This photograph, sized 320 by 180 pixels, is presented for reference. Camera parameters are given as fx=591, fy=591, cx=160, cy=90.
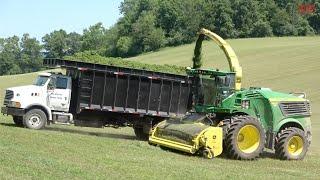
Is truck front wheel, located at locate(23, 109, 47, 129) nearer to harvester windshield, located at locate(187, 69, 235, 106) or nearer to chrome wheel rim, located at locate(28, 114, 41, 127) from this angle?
chrome wheel rim, located at locate(28, 114, 41, 127)

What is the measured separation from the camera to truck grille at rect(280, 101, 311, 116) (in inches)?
711

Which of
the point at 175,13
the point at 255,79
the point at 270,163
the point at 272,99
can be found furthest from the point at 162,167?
the point at 175,13

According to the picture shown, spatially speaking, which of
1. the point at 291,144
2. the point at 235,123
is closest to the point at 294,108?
the point at 291,144

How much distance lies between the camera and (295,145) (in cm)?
1803

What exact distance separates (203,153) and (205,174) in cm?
365

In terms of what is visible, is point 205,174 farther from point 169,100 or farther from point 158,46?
point 158,46

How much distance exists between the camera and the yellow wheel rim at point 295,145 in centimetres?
1789

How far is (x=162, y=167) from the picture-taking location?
12898 mm

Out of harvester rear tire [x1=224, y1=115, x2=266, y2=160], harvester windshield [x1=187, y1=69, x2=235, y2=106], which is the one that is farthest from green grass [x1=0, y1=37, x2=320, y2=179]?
harvester windshield [x1=187, y1=69, x2=235, y2=106]

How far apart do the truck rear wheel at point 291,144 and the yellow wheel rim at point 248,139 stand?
1.12m

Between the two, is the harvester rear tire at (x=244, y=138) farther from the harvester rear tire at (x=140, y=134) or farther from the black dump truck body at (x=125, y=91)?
the harvester rear tire at (x=140, y=134)

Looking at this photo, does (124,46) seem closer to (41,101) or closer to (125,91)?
(41,101)

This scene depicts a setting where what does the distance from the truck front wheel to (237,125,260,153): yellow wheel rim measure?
26.5 feet

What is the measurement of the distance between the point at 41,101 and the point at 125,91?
10.2ft
